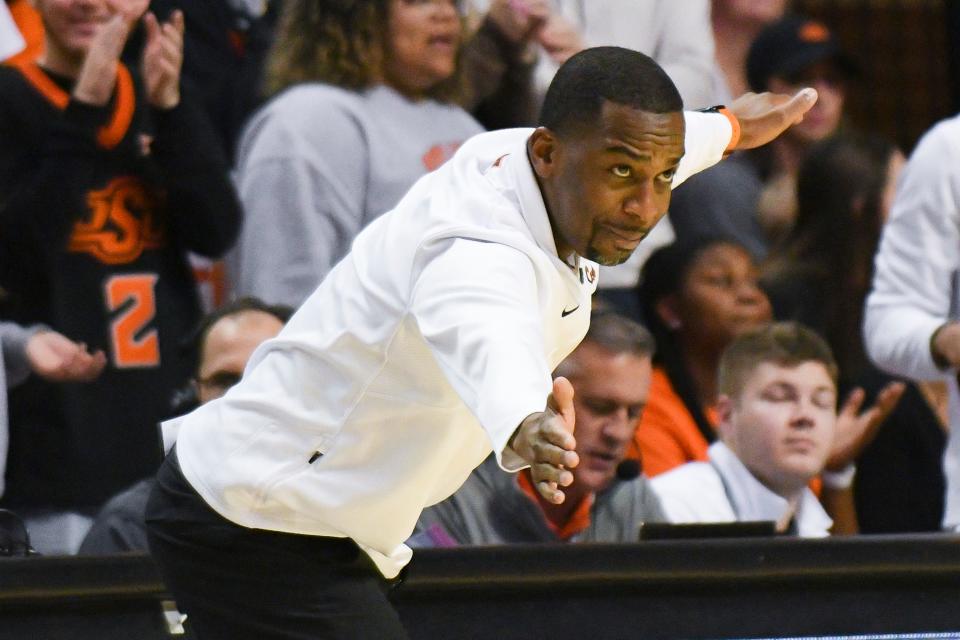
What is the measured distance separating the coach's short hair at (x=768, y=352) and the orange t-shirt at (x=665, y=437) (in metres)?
0.20

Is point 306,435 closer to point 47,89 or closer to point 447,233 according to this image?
point 447,233

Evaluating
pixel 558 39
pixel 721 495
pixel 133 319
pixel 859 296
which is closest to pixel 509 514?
pixel 721 495

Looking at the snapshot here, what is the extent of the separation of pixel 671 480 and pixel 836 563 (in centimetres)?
73

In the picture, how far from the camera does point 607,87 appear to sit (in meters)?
2.16

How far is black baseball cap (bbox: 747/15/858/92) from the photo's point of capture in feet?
15.1

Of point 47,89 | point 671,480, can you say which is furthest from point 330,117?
point 671,480

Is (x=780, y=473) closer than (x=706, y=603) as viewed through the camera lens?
No

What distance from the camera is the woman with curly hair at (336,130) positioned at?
152 inches

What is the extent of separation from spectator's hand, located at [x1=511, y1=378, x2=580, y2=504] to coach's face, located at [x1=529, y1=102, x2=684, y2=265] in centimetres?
40

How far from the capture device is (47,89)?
3.64 m

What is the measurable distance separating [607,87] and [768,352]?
5.65 ft

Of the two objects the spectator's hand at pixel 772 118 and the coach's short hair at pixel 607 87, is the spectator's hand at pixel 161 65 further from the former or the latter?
the coach's short hair at pixel 607 87

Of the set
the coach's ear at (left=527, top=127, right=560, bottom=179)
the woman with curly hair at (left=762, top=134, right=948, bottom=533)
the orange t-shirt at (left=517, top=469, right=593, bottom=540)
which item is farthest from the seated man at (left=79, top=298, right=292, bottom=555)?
the woman with curly hair at (left=762, top=134, right=948, bottom=533)

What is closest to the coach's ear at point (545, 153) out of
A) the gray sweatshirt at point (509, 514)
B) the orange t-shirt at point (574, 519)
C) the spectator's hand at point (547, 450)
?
the spectator's hand at point (547, 450)
